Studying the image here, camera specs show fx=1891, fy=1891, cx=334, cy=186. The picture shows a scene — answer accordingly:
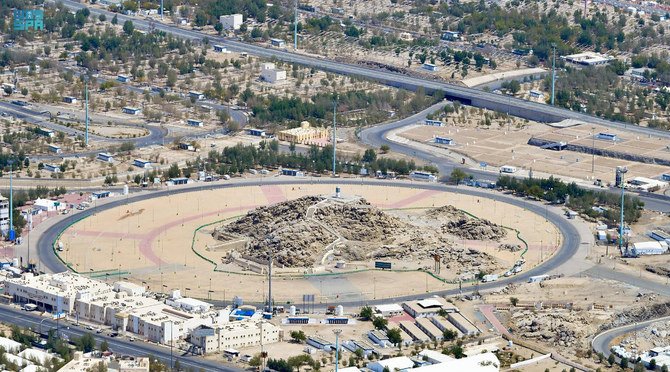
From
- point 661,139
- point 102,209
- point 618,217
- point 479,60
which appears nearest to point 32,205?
point 102,209

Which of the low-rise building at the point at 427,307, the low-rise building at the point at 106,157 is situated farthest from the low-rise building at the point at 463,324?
the low-rise building at the point at 106,157

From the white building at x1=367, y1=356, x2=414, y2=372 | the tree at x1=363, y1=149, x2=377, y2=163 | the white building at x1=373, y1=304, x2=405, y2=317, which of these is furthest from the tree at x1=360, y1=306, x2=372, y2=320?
the tree at x1=363, y1=149, x2=377, y2=163

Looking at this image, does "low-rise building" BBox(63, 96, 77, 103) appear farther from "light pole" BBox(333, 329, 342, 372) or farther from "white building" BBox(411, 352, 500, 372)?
"white building" BBox(411, 352, 500, 372)

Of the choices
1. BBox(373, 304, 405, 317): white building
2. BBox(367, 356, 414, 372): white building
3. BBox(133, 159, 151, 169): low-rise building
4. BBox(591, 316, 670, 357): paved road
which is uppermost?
BBox(367, 356, 414, 372): white building

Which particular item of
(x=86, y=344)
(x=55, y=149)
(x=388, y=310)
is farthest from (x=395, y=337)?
(x=55, y=149)

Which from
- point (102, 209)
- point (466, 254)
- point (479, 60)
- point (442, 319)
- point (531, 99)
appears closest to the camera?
point (442, 319)

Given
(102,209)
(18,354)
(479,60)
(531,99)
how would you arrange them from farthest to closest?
(479,60) → (531,99) → (102,209) → (18,354)

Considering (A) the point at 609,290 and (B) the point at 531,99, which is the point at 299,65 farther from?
(A) the point at 609,290
